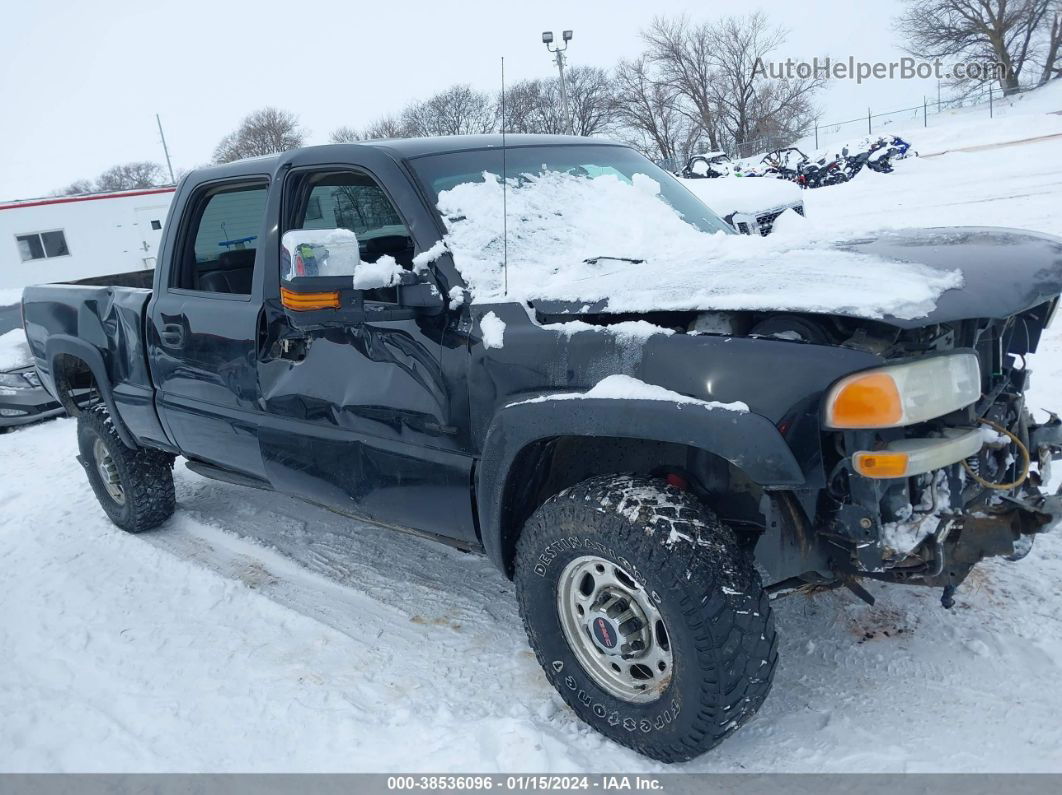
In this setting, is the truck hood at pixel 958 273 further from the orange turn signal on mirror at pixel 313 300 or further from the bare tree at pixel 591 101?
the bare tree at pixel 591 101

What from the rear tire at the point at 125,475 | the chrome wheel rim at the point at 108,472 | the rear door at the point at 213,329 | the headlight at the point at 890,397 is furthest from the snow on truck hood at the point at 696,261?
the chrome wheel rim at the point at 108,472

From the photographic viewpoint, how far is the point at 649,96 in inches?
1918

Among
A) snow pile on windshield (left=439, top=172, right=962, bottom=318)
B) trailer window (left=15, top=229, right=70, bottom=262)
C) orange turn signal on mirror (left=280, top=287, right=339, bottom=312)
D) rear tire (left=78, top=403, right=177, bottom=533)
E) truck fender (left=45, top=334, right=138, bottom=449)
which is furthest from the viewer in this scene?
trailer window (left=15, top=229, right=70, bottom=262)

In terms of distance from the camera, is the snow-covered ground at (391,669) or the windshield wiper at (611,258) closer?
the snow-covered ground at (391,669)

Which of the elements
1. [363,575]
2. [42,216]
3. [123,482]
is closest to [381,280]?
[363,575]

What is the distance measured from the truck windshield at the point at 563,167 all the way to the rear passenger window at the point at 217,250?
1.32 metres

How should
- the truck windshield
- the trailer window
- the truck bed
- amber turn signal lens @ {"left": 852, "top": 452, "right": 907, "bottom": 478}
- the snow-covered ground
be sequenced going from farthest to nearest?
the trailer window, the truck bed, the truck windshield, the snow-covered ground, amber turn signal lens @ {"left": 852, "top": 452, "right": 907, "bottom": 478}

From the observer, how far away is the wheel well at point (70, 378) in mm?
5230

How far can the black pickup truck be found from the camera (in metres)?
2.23

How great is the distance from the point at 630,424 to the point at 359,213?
1678 mm

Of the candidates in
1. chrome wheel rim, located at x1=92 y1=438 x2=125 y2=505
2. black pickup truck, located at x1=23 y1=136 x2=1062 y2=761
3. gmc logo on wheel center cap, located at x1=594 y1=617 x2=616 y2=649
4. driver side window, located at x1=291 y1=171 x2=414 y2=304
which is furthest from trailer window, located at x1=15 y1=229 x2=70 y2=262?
gmc logo on wheel center cap, located at x1=594 y1=617 x2=616 y2=649

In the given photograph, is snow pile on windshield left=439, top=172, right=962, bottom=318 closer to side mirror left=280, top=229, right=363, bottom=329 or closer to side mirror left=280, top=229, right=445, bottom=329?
side mirror left=280, top=229, right=445, bottom=329

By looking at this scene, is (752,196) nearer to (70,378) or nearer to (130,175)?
(70,378)

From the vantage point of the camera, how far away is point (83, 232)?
1997 centimetres
